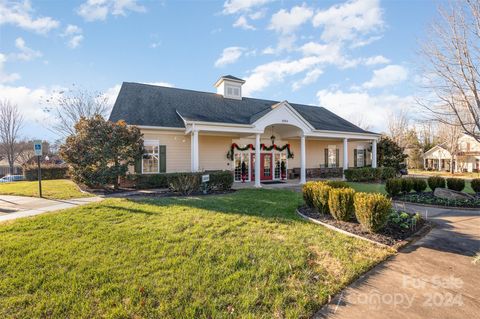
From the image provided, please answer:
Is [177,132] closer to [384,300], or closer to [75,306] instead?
[75,306]

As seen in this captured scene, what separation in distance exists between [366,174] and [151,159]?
582 inches

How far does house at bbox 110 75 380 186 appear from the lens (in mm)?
13320

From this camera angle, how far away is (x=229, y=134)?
14.8 m

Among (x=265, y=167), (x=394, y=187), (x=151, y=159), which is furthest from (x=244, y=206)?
(x=265, y=167)

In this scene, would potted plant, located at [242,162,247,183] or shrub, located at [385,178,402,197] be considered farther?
potted plant, located at [242,162,247,183]

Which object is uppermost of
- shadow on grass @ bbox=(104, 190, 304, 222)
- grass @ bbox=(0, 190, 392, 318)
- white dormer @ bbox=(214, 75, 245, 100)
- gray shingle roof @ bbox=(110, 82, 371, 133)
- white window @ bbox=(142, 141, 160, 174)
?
white dormer @ bbox=(214, 75, 245, 100)

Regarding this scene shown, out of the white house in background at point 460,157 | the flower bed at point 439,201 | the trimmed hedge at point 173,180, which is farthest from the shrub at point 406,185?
the white house in background at point 460,157

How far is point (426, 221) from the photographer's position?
21.2 ft

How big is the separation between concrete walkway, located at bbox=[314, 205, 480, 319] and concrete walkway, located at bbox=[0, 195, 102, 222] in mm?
8246

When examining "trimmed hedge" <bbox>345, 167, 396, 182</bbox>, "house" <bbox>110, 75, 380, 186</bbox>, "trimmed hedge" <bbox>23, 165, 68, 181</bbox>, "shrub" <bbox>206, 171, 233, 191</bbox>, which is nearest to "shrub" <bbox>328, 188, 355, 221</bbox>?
"shrub" <bbox>206, 171, 233, 191</bbox>

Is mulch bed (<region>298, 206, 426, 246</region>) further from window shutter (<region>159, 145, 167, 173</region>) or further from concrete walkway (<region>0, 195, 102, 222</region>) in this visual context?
window shutter (<region>159, 145, 167, 173</region>)

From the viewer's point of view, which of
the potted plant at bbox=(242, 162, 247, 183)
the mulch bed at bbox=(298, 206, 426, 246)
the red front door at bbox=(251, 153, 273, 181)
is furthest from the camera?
the red front door at bbox=(251, 153, 273, 181)

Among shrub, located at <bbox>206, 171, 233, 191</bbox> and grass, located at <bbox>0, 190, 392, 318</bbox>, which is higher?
shrub, located at <bbox>206, 171, 233, 191</bbox>

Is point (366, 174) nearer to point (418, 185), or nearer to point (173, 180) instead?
point (418, 185)
